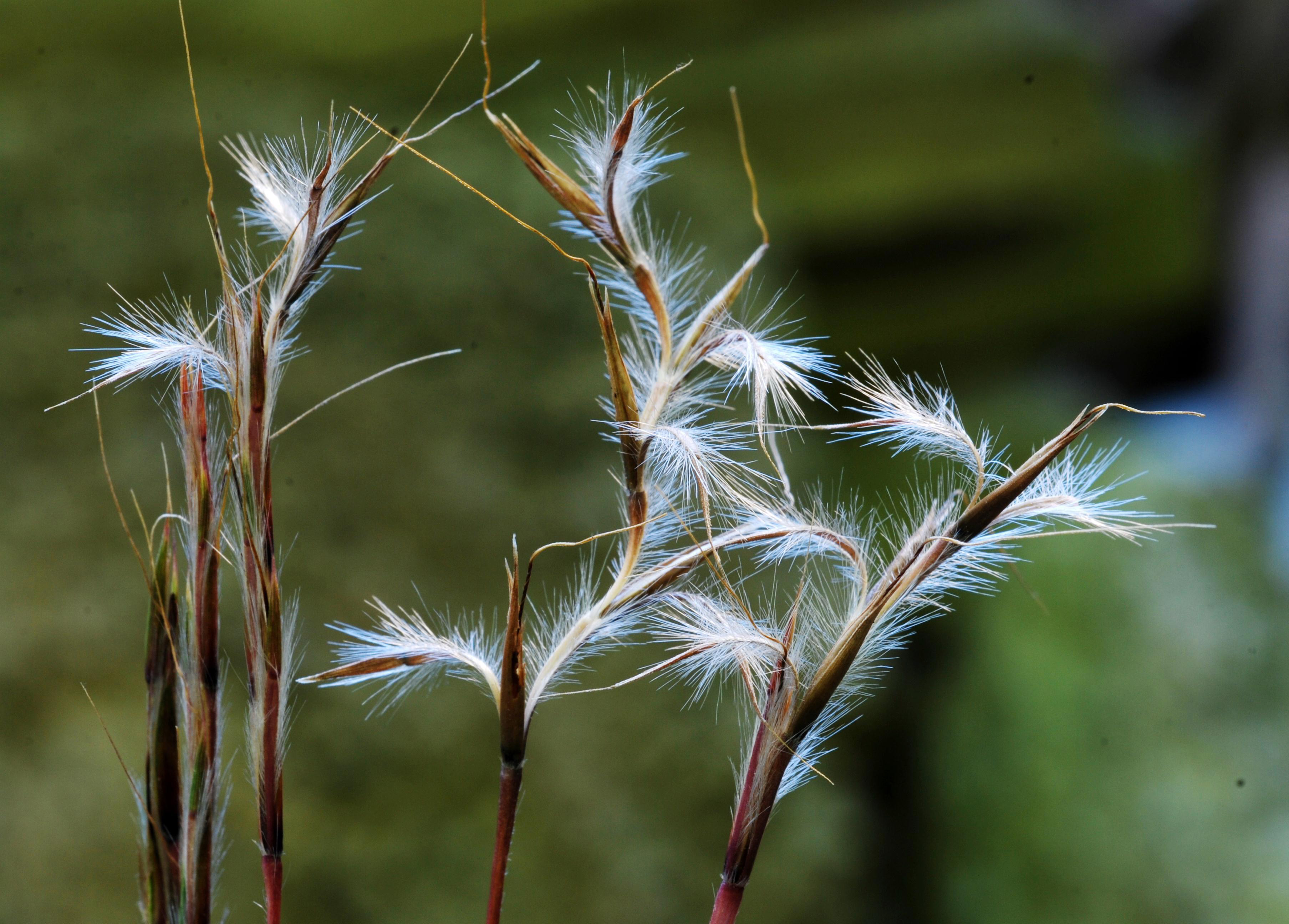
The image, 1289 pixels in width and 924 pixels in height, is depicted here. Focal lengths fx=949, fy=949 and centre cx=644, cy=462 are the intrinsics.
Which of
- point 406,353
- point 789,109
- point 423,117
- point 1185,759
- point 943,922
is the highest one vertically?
point 789,109

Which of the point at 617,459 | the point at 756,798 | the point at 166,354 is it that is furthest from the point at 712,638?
the point at 617,459

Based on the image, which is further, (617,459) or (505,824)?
(617,459)

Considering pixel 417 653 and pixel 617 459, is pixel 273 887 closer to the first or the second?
pixel 417 653

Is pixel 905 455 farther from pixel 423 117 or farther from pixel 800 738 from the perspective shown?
pixel 800 738

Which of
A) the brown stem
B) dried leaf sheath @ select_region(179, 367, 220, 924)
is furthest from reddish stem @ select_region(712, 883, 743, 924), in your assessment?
dried leaf sheath @ select_region(179, 367, 220, 924)

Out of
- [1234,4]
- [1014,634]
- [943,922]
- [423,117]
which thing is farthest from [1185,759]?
[423,117]

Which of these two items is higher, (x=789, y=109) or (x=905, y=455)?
(x=789, y=109)

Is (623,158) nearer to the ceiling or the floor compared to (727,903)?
nearer to the ceiling
